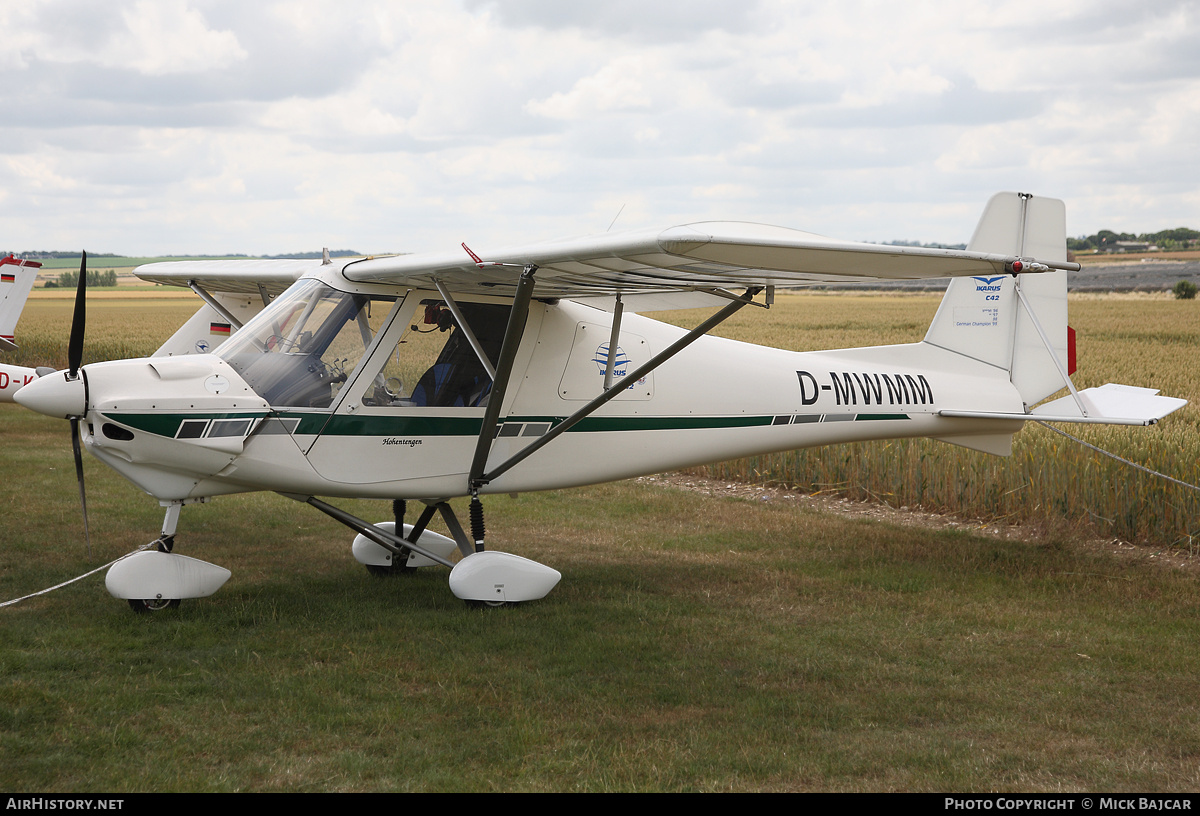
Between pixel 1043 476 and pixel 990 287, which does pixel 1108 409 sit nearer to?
pixel 990 287

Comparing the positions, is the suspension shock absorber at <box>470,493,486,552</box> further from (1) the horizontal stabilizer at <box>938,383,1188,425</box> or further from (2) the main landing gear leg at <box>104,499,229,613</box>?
(1) the horizontal stabilizer at <box>938,383,1188,425</box>

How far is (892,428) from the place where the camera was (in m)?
8.10

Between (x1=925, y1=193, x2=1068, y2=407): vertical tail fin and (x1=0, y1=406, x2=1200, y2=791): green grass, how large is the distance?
1.66 metres

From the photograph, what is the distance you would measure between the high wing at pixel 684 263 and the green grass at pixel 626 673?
2232 mm

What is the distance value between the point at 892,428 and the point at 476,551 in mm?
3677

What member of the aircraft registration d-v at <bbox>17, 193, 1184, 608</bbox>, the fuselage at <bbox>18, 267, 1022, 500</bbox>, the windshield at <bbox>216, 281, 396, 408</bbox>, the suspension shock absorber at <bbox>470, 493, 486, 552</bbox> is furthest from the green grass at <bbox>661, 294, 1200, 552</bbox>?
the windshield at <bbox>216, 281, 396, 408</bbox>

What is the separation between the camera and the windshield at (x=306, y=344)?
6.18 metres

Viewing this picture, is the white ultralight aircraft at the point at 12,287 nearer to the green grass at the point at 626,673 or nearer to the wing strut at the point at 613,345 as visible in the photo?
the green grass at the point at 626,673

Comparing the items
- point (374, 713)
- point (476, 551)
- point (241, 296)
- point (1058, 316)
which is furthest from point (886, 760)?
point (241, 296)

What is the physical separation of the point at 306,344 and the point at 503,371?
132 centimetres

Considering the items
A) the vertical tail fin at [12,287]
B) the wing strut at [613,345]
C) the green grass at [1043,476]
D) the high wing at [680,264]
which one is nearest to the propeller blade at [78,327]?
the high wing at [680,264]

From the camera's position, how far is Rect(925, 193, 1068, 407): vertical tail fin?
8.54 meters

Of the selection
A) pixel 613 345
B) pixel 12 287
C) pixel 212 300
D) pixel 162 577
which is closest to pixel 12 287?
pixel 12 287

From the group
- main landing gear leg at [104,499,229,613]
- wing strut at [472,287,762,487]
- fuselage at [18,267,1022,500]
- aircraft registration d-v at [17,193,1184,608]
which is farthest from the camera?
wing strut at [472,287,762,487]
